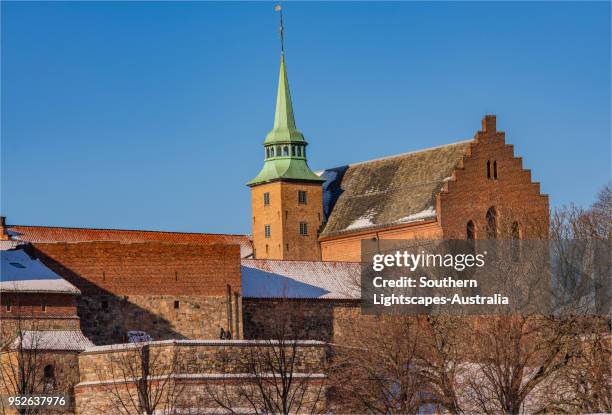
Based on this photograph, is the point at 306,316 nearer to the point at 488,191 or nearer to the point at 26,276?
the point at 488,191

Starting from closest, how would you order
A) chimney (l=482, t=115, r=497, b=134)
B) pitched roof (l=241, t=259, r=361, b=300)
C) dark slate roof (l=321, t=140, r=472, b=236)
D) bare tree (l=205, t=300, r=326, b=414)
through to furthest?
bare tree (l=205, t=300, r=326, b=414), pitched roof (l=241, t=259, r=361, b=300), chimney (l=482, t=115, r=497, b=134), dark slate roof (l=321, t=140, r=472, b=236)

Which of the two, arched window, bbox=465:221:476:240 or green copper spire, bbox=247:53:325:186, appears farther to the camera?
green copper spire, bbox=247:53:325:186

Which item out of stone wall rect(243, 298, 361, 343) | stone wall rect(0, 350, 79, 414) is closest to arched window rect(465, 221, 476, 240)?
stone wall rect(243, 298, 361, 343)

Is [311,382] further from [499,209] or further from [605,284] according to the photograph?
[499,209]

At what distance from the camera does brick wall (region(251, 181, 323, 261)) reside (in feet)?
278

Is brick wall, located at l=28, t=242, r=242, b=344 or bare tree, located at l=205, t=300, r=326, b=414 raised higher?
brick wall, located at l=28, t=242, r=242, b=344

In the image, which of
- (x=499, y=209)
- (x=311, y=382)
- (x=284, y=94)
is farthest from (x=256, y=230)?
(x=311, y=382)

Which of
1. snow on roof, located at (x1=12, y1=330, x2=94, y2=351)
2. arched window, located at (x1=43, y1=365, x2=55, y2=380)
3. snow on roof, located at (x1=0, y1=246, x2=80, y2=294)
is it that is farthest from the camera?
snow on roof, located at (x1=0, y1=246, x2=80, y2=294)

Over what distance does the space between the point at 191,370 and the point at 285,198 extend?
32.5 m

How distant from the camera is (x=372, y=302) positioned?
71438 mm

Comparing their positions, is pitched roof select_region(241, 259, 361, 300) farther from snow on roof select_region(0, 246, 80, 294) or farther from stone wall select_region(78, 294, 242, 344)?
snow on roof select_region(0, 246, 80, 294)

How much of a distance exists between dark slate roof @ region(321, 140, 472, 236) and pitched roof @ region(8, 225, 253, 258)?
5556mm

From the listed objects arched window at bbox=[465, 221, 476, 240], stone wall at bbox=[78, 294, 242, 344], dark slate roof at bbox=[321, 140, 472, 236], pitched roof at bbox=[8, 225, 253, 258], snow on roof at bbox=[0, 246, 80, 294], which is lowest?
stone wall at bbox=[78, 294, 242, 344]

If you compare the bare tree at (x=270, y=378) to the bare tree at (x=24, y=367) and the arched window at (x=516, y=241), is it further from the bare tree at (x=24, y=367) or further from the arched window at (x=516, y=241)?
the arched window at (x=516, y=241)
